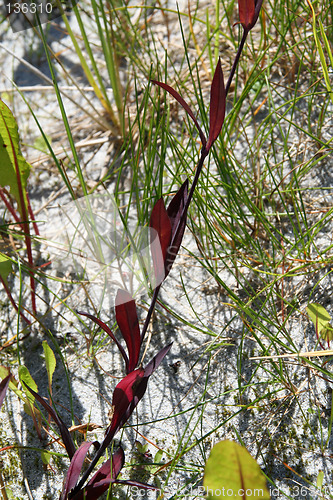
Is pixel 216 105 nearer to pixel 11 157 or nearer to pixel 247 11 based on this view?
pixel 247 11

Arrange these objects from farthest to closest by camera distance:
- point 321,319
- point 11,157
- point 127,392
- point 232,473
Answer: point 11,157 → point 321,319 → point 127,392 → point 232,473

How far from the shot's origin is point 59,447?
3.36 feet

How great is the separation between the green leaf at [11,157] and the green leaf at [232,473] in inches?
32.9

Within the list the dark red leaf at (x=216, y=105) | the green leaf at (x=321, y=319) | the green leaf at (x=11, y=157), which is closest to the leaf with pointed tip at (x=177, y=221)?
the dark red leaf at (x=216, y=105)

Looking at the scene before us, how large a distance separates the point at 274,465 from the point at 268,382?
163mm

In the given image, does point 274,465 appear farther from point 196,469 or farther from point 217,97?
point 217,97

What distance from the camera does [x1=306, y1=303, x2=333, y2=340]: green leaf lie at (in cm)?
101

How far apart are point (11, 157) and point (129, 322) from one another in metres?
0.59

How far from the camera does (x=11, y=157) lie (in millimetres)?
1173

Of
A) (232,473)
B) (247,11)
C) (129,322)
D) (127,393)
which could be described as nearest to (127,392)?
(127,393)

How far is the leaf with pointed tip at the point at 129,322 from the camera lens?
0.83m

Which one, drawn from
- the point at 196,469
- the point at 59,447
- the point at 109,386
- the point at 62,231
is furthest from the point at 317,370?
the point at 62,231

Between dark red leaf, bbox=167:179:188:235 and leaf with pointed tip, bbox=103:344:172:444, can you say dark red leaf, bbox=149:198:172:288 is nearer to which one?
dark red leaf, bbox=167:179:188:235

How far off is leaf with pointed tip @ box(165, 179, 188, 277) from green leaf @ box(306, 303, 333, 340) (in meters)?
0.38
